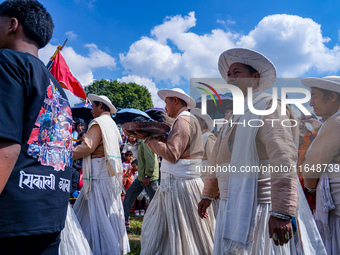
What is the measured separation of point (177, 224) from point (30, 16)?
102 inches

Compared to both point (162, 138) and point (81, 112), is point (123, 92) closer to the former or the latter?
point (81, 112)

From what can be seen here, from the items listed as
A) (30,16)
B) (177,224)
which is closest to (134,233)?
(177,224)

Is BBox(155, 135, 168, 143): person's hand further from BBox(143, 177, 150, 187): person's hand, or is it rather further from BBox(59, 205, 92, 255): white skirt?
BBox(143, 177, 150, 187): person's hand

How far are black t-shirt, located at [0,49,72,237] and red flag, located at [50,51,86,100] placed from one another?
4.21 metres

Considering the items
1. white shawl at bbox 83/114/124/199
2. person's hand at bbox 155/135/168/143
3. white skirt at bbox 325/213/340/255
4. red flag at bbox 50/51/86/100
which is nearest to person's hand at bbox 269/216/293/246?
white skirt at bbox 325/213/340/255

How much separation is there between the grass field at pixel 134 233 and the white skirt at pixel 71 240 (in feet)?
4.58

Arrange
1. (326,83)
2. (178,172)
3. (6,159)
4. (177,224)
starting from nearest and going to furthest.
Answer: (6,159) → (326,83) → (177,224) → (178,172)

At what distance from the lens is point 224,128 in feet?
7.64

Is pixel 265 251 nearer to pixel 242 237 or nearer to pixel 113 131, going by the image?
pixel 242 237

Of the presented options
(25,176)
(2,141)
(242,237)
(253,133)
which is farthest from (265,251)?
(2,141)

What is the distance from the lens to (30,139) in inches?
49.6

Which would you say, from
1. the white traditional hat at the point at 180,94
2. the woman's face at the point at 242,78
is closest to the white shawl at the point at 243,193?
the woman's face at the point at 242,78

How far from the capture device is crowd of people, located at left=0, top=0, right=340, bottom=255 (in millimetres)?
1193

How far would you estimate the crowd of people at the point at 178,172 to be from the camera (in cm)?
119
